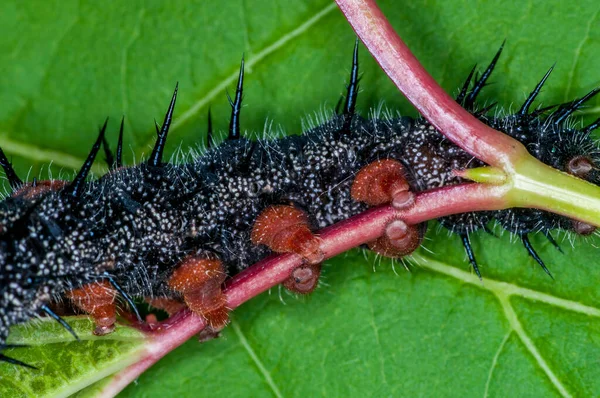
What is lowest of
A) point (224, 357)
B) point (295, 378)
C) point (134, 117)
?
point (295, 378)

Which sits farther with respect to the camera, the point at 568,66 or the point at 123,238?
the point at 568,66

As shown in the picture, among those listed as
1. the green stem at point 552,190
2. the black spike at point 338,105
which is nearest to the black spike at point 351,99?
the black spike at point 338,105

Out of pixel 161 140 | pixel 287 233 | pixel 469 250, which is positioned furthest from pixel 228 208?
pixel 469 250

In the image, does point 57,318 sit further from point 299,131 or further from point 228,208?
point 299,131

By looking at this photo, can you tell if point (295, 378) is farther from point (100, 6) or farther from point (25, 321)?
point (100, 6)

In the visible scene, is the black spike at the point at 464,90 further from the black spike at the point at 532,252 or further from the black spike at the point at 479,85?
the black spike at the point at 532,252

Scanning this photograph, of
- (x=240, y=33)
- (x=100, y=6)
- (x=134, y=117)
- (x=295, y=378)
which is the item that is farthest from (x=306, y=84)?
(x=295, y=378)

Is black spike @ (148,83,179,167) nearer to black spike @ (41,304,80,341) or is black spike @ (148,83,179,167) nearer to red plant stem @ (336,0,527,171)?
black spike @ (41,304,80,341)

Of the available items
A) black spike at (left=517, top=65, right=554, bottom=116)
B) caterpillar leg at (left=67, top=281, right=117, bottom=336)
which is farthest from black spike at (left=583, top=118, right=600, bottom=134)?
caterpillar leg at (left=67, top=281, right=117, bottom=336)
